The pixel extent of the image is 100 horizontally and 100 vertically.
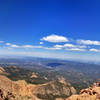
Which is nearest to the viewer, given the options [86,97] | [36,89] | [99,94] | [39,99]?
[99,94]

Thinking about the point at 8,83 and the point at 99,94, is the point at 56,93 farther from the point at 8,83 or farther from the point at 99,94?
the point at 99,94

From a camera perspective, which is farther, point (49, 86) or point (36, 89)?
point (49, 86)

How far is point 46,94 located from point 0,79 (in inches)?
2276

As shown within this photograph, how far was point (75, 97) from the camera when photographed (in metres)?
60.6

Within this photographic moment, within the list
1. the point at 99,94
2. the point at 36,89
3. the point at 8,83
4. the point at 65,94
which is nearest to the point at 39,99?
the point at 36,89

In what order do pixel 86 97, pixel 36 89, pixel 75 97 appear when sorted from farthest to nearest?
pixel 36 89 < pixel 75 97 < pixel 86 97

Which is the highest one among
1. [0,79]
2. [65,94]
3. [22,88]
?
[0,79]

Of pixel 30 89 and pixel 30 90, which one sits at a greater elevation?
pixel 30 89

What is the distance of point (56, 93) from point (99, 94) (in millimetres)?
148881

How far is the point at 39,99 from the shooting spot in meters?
156

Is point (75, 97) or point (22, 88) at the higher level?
point (75, 97)

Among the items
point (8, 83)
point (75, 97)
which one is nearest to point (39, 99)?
point (8, 83)

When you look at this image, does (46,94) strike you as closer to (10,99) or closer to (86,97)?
(10,99)

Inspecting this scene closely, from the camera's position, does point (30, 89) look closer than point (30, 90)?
No
